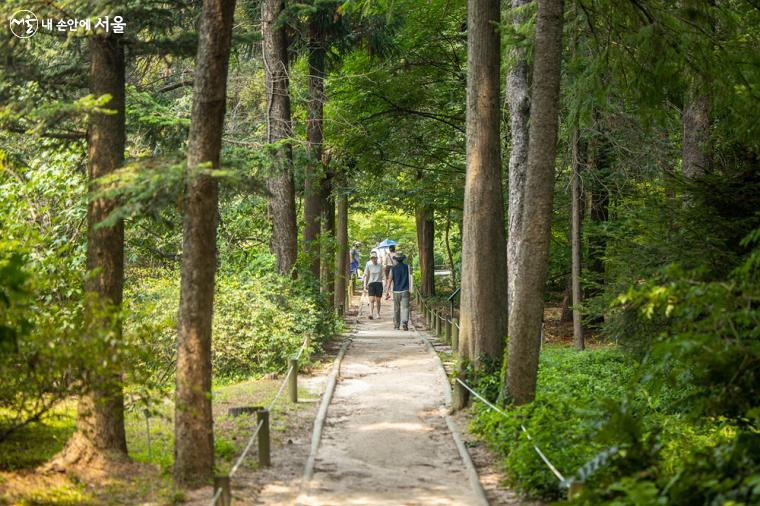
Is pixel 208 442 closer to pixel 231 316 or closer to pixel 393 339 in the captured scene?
pixel 231 316

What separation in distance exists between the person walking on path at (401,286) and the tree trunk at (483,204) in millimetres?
10362

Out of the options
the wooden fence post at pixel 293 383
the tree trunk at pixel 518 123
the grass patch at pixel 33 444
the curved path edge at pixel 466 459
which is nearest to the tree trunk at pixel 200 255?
the grass patch at pixel 33 444

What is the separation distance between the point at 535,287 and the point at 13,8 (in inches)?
282

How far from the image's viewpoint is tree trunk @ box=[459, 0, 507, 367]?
1510cm

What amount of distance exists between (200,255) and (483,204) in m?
6.96

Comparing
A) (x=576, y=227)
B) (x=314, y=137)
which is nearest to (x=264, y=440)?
(x=576, y=227)

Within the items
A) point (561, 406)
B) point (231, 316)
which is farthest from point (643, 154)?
point (561, 406)

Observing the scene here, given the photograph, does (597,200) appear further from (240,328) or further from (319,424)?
(319,424)

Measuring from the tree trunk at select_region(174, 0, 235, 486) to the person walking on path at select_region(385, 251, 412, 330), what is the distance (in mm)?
16422

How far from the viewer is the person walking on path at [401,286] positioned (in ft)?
85.6

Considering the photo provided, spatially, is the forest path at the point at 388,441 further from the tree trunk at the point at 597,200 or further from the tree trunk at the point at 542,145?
the tree trunk at the point at 597,200

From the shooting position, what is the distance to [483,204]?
50.9ft

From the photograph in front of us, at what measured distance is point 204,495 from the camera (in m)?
9.20

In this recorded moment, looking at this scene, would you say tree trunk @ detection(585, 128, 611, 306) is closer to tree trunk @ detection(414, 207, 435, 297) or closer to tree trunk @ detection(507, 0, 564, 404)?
tree trunk @ detection(414, 207, 435, 297)
